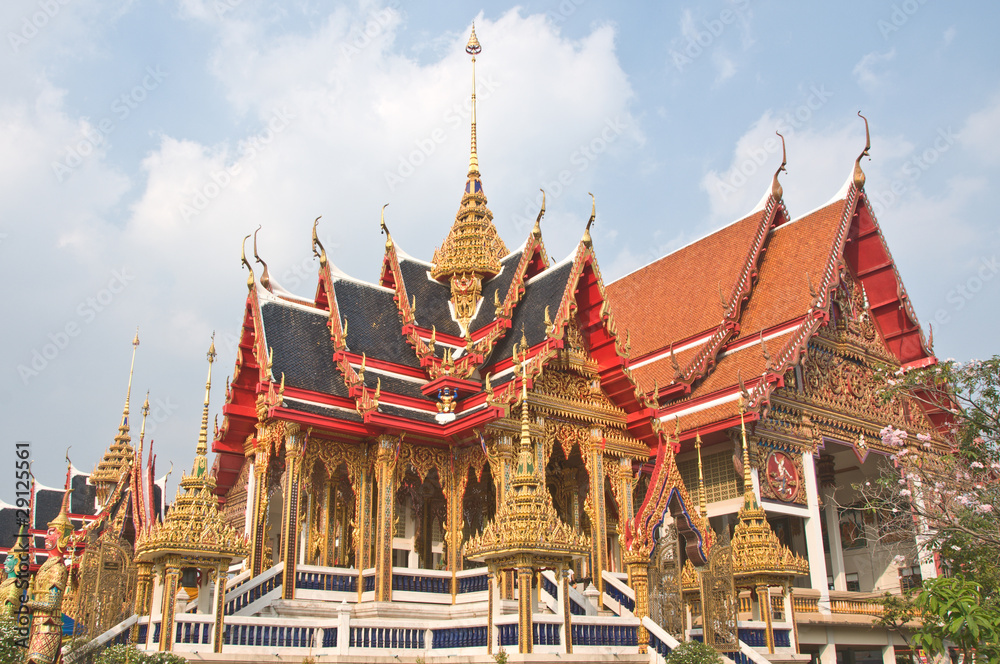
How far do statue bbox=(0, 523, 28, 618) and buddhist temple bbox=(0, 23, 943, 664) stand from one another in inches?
35.2

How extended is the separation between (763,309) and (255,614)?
12831 mm

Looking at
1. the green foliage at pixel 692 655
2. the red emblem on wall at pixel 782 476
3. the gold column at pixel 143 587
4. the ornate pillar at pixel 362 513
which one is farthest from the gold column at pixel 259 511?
the red emblem on wall at pixel 782 476

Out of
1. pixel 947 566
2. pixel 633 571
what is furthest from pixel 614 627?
pixel 947 566

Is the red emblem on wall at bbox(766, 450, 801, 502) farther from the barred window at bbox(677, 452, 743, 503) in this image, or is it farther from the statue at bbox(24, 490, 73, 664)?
the statue at bbox(24, 490, 73, 664)

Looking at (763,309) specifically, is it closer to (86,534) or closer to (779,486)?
(779,486)

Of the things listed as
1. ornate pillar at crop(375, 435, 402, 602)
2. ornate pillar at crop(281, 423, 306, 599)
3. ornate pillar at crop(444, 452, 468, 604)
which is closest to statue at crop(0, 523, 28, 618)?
ornate pillar at crop(281, 423, 306, 599)

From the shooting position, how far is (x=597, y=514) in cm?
1511

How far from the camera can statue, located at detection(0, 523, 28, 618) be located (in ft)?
34.6

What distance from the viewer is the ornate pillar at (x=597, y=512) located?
14711mm

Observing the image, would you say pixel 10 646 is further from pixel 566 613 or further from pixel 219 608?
pixel 566 613

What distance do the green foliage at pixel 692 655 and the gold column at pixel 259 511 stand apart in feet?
19.9

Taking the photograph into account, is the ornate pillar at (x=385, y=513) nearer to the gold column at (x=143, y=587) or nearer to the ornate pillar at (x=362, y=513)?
the ornate pillar at (x=362, y=513)

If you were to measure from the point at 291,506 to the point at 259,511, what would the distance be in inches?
26.6

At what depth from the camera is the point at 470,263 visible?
1856cm
